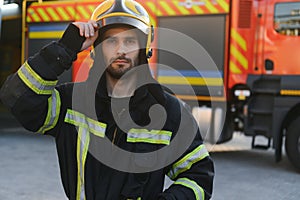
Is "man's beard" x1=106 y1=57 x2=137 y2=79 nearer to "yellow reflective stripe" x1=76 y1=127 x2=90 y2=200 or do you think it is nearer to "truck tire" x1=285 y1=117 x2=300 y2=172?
"yellow reflective stripe" x1=76 y1=127 x2=90 y2=200

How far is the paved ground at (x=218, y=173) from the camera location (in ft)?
15.8

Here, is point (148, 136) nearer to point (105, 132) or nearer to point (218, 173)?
point (105, 132)

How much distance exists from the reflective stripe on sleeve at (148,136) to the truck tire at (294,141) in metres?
4.69

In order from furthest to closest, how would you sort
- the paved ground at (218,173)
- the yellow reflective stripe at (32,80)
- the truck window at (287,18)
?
the truck window at (287,18) → the paved ground at (218,173) → the yellow reflective stripe at (32,80)

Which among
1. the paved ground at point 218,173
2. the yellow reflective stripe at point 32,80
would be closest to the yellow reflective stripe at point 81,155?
the yellow reflective stripe at point 32,80

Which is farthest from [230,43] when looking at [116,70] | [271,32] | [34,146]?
[116,70]

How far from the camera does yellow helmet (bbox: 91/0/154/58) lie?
1722 mm

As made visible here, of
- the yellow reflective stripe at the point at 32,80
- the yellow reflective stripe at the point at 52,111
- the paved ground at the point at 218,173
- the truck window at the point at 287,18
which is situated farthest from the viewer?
the truck window at the point at 287,18

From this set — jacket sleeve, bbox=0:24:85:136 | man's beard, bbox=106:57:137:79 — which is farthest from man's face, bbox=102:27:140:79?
jacket sleeve, bbox=0:24:85:136

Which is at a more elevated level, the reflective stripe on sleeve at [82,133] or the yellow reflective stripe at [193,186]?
the reflective stripe on sleeve at [82,133]

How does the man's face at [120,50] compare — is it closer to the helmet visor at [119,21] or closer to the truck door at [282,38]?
the helmet visor at [119,21]

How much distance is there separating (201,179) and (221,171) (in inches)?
174

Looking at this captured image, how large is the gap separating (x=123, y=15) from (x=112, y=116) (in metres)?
0.38

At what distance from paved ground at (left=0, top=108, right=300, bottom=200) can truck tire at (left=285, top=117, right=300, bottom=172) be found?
0.64ft
